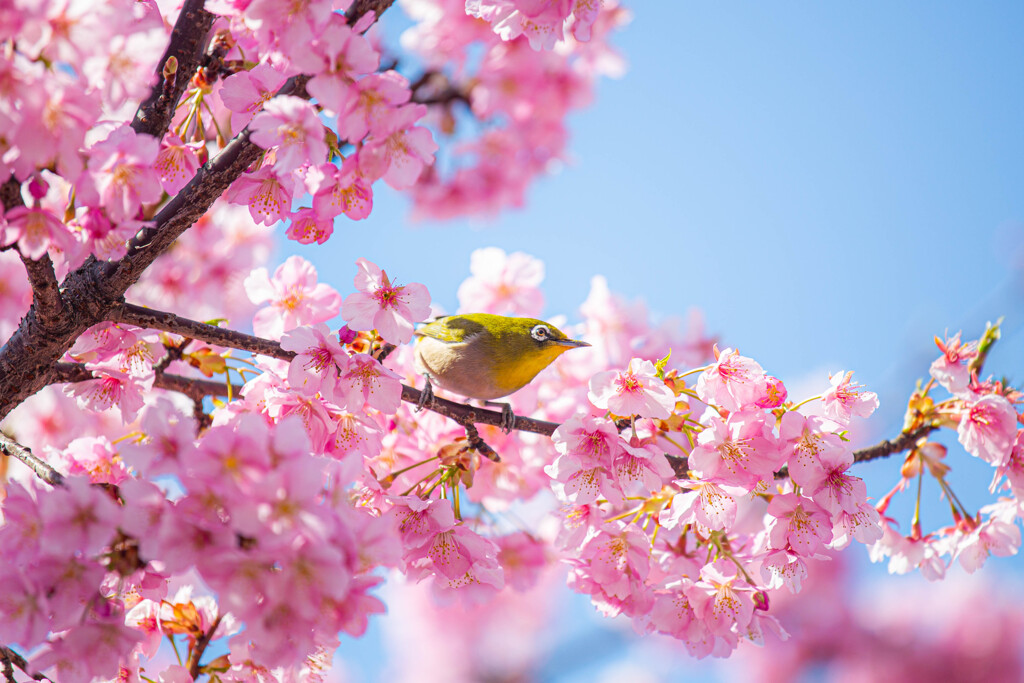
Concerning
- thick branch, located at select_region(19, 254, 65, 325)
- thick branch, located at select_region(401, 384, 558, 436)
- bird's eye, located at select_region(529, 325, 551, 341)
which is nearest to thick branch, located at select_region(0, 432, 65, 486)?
thick branch, located at select_region(19, 254, 65, 325)

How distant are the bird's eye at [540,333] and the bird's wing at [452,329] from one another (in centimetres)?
27

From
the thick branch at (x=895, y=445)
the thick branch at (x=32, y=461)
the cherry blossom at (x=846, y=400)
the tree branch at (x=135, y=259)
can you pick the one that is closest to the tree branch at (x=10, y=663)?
the thick branch at (x=32, y=461)

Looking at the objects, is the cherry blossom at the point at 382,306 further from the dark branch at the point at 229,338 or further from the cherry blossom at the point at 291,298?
the cherry blossom at the point at 291,298

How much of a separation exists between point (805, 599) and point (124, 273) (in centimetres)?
840

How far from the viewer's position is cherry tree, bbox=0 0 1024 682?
1.59 m

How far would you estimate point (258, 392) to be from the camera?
2.54 m

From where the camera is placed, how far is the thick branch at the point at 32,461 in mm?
1915

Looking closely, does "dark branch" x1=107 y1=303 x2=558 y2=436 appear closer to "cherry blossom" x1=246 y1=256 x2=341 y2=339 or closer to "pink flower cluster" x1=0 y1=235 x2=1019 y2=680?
"pink flower cluster" x1=0 y1=235 x2=1019 y2=680

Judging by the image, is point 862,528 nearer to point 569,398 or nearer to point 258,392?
point 569,398

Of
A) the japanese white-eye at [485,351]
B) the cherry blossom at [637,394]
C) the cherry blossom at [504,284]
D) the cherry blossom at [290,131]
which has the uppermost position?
the cherry blossom at [504,284]

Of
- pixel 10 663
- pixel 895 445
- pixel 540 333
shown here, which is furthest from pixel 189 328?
pixel 895 445

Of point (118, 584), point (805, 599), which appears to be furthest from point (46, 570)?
point (805, 599)

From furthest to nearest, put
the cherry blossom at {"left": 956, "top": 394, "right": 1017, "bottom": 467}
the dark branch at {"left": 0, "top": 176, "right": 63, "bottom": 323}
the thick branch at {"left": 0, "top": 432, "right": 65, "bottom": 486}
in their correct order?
the cherry blossom at {"left": 956, "top": 394, "right": 1017, "bottom": 467}, the thick branch at {"left": 0, "top": 432, "right": 65, "bottom": 486}, the dark branch at {"left": 0, "top": 176, "right": 63, "bottom": 323}

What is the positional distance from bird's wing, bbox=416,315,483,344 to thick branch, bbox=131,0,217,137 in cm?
172
